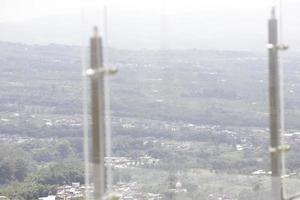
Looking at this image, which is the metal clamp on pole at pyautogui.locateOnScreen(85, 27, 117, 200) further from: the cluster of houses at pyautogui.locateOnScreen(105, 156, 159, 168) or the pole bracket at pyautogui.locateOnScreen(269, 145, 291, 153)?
the pole bracket at pyautogui.locateOnScreen(269, 145, 291, 153)

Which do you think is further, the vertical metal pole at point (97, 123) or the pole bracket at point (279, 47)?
the pole bracket at point (279, 47)

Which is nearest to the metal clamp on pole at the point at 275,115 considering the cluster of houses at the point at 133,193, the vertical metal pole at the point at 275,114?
the vertical metal pole at the point at 275,114

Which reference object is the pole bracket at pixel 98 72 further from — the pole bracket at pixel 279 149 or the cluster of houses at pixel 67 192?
the pole bracket at pixel 279 149

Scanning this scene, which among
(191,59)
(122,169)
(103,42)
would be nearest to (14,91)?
(191,59)

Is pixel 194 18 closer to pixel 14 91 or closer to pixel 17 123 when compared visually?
pixel 14 91

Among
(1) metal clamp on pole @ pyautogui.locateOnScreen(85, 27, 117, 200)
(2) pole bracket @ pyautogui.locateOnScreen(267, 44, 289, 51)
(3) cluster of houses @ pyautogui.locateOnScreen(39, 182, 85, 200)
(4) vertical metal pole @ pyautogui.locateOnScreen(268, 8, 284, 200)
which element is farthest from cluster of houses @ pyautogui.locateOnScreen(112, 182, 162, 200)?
(2) pole bracket @ pyautogui.locateOnScreen(267, 44, 289, 51)

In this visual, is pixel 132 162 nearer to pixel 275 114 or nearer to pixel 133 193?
pixel 133 193
